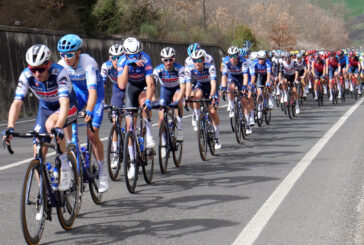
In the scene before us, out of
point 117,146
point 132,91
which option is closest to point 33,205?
point 117,146

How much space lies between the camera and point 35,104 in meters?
23.2

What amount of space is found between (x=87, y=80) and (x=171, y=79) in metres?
3.86

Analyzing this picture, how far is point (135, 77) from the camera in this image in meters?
10.1

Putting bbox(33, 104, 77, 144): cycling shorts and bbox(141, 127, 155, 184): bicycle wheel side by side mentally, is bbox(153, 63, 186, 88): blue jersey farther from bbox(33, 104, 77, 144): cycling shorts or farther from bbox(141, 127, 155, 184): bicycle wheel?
bbox(33, 104, 77, 144): cycling shorts

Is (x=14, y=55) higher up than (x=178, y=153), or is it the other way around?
(x=14, y=55)

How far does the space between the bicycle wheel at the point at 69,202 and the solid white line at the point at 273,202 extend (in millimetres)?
1687

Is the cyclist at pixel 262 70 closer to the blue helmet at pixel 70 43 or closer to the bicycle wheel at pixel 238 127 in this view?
the bicycle wheel at pixel 238 127

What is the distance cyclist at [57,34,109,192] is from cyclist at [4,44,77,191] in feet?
1.53

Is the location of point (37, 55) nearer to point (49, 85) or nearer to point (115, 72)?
point (49, 85)

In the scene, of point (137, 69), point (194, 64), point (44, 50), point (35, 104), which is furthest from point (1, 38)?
point (44, 50)

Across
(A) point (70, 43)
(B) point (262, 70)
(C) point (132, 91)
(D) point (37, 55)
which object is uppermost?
(A) point (70, 43)

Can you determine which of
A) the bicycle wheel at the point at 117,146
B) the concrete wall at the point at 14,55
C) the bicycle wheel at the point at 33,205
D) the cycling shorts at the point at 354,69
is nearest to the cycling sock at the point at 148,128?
the bicycle wheel at the point at 117,146

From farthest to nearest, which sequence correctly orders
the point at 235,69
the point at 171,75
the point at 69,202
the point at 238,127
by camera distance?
1. the point at 235,69
2. the point at 238,127
3. the point at 171,75
4. the point at 69,202

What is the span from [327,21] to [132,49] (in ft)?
532
